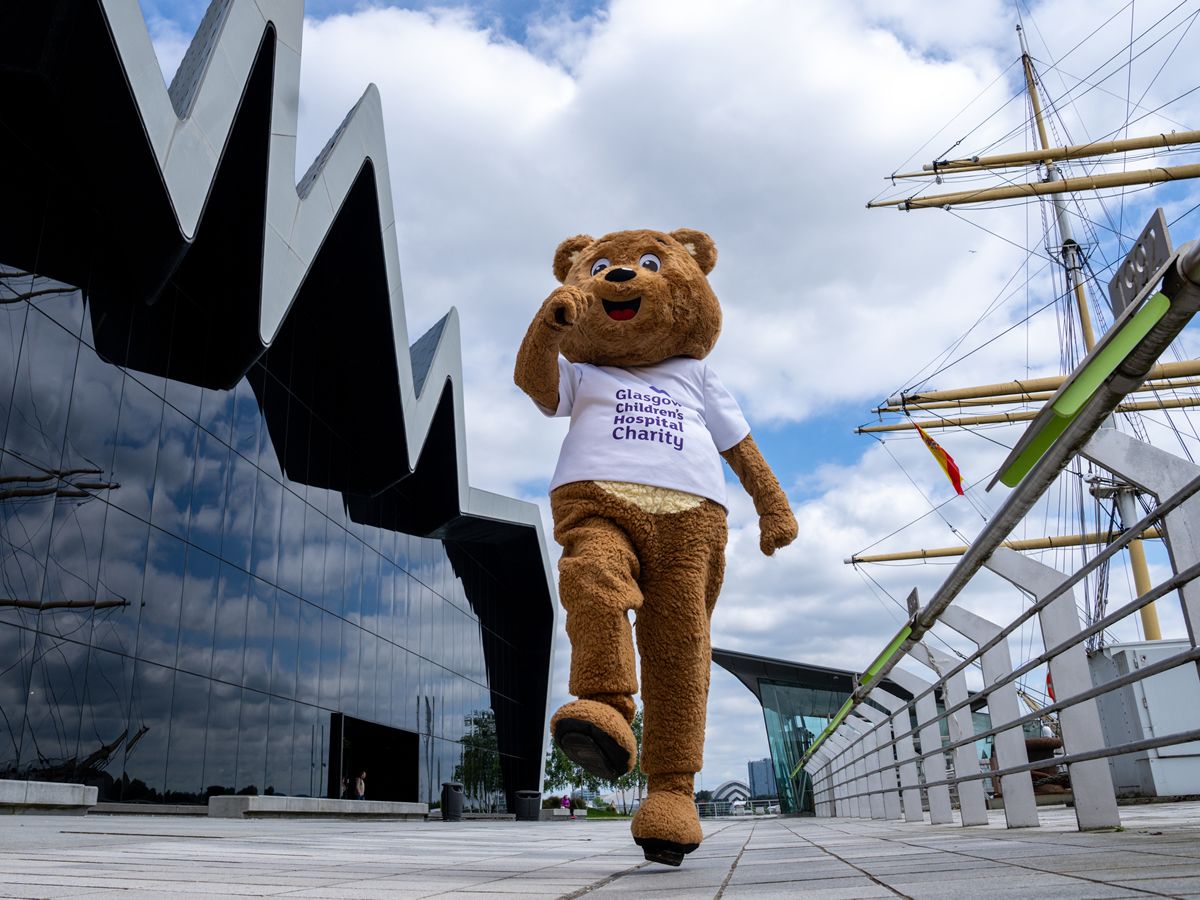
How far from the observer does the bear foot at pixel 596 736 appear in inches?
125

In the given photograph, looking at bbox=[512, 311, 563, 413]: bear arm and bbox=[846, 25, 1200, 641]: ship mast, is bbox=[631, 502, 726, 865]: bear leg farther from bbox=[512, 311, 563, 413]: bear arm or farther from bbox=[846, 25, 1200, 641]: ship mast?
bbox=[846, 25, 1200, 641]: ship mast

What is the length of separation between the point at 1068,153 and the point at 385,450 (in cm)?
2581

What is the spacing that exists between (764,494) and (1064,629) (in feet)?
4.52

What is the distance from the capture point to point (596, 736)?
317cm

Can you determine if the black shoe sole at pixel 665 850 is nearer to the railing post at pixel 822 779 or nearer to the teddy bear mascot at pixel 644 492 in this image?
the teddy bear mascot at pixel 644 492

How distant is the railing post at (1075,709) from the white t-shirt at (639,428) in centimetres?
136

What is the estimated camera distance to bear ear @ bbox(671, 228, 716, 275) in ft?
16.4

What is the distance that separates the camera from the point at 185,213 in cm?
1065

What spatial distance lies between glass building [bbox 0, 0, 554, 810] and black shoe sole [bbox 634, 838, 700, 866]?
335 inches

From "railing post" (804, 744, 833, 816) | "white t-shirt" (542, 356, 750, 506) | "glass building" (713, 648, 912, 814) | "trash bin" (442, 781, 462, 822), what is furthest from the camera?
"glass building" (713, 648, 912, 814)

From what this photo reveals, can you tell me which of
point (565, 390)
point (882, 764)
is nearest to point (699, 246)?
point (565, 390)

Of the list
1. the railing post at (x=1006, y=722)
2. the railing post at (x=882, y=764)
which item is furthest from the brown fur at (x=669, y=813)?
the railing post at (x=882, y=764)

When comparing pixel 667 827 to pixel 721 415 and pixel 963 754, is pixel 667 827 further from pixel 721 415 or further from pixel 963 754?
pixel 963 754

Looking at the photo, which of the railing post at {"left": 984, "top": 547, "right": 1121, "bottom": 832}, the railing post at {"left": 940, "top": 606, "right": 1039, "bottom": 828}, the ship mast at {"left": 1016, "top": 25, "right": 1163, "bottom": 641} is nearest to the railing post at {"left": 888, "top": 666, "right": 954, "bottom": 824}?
the railing post at {"left": 940, "top": 606, "right": 1039, "bottom": 828}
